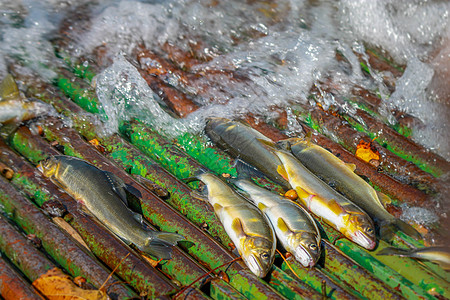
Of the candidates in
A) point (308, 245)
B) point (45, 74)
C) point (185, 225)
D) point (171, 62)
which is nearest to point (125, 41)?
point (171, 62)

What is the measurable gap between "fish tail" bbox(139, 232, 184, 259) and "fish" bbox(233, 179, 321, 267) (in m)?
0.79

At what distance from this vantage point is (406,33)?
731 centimetres

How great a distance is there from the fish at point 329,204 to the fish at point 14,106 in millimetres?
2630

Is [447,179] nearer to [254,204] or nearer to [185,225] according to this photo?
[254,204]

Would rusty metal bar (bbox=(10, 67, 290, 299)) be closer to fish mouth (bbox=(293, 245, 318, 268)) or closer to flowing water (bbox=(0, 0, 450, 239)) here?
fish mouth (bbox=(293, 245, 318, 268))

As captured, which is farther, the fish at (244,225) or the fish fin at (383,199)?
the fish fin at (383,199)

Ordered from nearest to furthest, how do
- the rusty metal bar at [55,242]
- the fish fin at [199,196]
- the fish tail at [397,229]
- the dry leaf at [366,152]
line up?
the rusty metal bar at [55,242], the fish tail at [397,229], the fish fin at [199,196], the dry leaf at [366,152]

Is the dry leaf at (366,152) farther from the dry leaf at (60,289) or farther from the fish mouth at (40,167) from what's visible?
the fish mouth at (40,167)

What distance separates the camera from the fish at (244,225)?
3.40 metres

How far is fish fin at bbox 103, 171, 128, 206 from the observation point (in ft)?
12.7

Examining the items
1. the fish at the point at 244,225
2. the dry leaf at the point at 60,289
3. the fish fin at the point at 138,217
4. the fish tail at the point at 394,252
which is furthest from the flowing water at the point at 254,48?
the dry leaf at the point at 60,289

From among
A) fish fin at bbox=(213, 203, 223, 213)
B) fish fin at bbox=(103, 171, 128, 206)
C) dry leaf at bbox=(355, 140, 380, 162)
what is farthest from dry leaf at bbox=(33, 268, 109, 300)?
dry leaf at bbox=(355, 140, 380, 162)

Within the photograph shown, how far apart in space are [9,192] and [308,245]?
8.46ft

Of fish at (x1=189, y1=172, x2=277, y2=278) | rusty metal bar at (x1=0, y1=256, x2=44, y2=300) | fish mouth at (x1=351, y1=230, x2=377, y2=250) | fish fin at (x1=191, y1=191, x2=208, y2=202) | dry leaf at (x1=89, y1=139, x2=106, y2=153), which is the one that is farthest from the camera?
dry leaf at (x1=89, y1=139, x2=106, y2=153)
